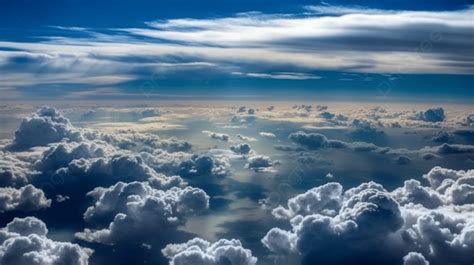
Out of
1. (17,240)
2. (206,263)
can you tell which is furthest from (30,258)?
(206,263)

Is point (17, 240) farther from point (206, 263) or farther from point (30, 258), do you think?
point (206, 263)
